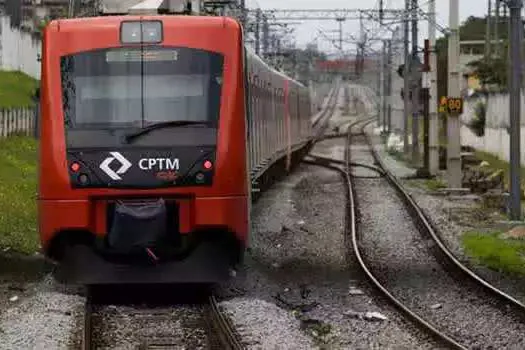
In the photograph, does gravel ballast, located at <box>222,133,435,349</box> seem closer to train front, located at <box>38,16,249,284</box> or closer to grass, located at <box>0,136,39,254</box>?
train front, located at <box>38,16,249,284</box>

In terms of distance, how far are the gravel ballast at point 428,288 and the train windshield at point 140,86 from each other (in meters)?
3.25

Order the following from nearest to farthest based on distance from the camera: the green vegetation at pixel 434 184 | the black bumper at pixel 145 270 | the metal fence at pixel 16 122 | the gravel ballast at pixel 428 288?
the gravel ballast at pixel 428 288, the black bumper at pixel 145 270, the green vegetation at pixel 434 184, the metal fence at pixel 16 122

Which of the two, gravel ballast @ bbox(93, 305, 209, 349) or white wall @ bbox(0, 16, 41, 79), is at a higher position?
white wall @ bbox(0, 16, 41, 79)

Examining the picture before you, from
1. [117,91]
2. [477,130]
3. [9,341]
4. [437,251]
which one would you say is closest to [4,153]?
[437,251]

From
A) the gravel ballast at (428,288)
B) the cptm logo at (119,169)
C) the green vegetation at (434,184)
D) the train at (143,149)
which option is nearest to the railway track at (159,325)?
the train at (143,149)

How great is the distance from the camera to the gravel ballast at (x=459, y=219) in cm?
1469

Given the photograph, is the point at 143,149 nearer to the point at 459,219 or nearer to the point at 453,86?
the point at 459,219

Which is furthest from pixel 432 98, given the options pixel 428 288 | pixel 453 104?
pixel 428 288

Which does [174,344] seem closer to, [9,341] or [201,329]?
[201,329]

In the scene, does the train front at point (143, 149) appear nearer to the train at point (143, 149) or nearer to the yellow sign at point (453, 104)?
the train at point (143, 149)

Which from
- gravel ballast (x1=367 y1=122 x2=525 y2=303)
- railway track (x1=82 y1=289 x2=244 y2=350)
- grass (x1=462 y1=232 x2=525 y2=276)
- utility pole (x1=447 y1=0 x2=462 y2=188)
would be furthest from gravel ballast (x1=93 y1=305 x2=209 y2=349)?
utility pole (x1=447 y1=0 x2=462 y2=188)

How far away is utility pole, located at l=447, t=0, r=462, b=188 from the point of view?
27109mm

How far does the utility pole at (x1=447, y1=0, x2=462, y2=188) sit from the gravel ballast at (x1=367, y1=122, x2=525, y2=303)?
960mm

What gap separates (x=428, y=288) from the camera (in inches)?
547
